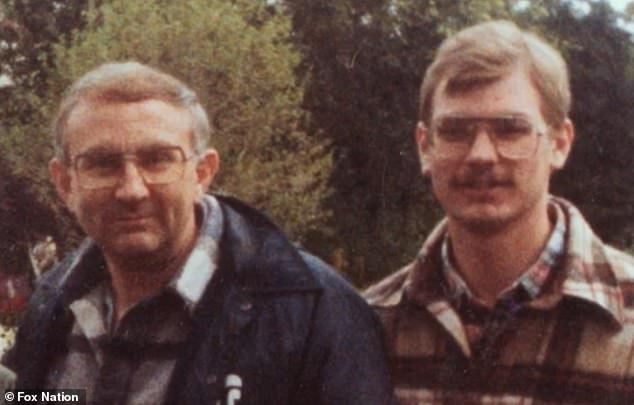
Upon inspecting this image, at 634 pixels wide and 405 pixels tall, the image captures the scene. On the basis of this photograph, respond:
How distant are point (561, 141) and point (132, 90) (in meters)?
0.38

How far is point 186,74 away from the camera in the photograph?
4008 millimetres

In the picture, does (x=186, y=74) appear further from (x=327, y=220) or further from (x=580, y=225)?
(x=580, y=225)

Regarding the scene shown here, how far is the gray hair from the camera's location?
1.11 m

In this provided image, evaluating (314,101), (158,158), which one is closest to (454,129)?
(158,158)

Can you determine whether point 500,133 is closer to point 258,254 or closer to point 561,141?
point 561,141

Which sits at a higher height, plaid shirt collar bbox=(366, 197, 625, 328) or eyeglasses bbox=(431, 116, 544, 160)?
eyeglasses bbox=(431, 116, 544, 160)

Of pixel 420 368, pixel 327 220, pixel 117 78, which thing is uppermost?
pixel 117 78

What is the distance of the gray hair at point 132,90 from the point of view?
1109mm

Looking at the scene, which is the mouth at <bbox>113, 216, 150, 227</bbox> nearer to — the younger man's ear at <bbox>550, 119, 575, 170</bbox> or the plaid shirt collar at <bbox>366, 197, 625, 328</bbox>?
the plaid shirt collar at <bbox>366, 197, 625, 328</bbox>

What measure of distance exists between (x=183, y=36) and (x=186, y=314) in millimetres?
3708

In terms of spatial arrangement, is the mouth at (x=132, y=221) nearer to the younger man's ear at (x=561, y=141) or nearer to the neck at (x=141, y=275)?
the neck at (x=141, y=275)

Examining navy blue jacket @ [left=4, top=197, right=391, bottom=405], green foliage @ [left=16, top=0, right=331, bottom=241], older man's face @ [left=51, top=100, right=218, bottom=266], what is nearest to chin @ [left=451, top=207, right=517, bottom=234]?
navy blue jacket @ [left=4, top=197, right=391, bottom=405]

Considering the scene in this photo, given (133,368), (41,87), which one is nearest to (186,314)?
(133,368)

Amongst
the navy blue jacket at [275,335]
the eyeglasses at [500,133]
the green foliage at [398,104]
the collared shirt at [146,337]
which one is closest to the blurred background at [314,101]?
the green foliage at [398,104]
